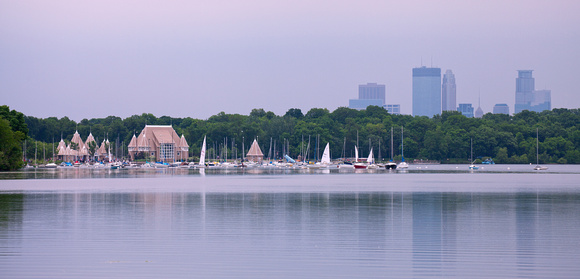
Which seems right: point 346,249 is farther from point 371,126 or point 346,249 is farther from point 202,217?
point 371,126

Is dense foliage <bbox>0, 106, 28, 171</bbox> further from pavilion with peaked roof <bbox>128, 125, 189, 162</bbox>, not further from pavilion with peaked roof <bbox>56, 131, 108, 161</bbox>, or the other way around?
pavilion with peaked roof <bbox>56, 131, 108, 161</bbox>

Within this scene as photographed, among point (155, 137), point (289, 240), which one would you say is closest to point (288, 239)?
point (289, 240)

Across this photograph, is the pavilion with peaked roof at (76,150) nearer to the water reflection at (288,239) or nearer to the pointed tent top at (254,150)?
the pointed tent top at (254,150)

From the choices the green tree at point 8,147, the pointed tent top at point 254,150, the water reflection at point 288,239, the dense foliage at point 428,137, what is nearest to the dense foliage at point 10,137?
the green tree at point 8,147

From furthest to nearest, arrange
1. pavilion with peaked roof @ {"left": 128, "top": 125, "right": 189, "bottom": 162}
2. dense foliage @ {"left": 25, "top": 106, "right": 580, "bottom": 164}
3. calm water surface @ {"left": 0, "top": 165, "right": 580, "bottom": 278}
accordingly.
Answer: pavilion with peaked roof @ {"left": 128, "top": 125, "right": 189, "bottom": 162} → dense foliage @ {"left": 25, "top": 106, "right": 580, "bottom": 164} → calm water surface @ {"left": 0, "top": 165, "right": 580, "bottom": 278}

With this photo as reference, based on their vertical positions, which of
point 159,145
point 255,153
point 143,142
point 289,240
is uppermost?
point 143,142

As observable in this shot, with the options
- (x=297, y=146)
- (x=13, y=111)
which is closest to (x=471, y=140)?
(x=297, y=146)

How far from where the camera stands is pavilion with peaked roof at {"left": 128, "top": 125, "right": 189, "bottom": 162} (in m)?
182

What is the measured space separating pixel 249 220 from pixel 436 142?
163927mm

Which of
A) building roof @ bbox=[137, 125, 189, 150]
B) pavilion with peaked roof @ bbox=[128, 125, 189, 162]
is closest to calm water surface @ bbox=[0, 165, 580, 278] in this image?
pavilion with peaked roof @ bbox=[128, 125, 189, 162]

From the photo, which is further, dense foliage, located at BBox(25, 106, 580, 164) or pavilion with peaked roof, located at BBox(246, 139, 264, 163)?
pavilion with peaked roof, located at BBox(246, 139, 264, 163)

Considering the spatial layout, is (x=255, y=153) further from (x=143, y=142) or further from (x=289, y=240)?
(x=289, y=240)

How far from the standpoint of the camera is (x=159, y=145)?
Result: 184 meters

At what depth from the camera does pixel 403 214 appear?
97.5ft
